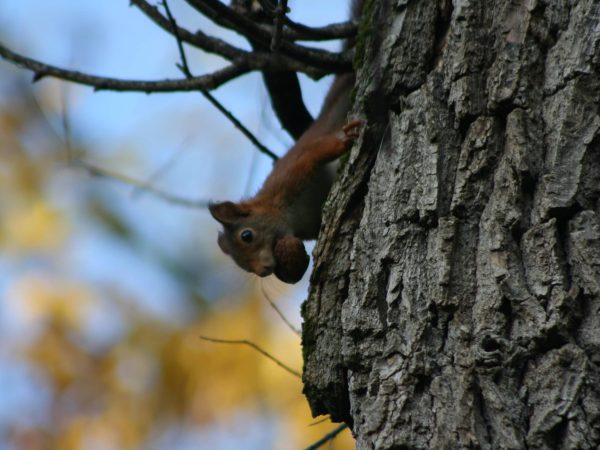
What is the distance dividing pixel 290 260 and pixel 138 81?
2.81ft

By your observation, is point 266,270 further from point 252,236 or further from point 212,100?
point 212,100

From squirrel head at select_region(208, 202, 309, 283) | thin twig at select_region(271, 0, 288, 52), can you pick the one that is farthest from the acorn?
thin twig at select_region(271, 0, 288, 52)

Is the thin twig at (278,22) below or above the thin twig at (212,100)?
below

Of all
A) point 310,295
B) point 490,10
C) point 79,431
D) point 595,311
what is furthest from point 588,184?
point 79,431

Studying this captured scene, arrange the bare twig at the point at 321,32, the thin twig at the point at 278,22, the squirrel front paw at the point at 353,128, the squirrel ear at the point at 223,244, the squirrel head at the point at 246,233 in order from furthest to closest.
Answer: the squirrel ear at the point at 223,244 < the squirrel head at the point at 246,233 < the bare twig at the point at 321,32 < the squirrel front paw at the point at 353,128 < the thin twig at the point at 278,22

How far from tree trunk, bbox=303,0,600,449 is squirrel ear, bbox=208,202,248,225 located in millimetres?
1311

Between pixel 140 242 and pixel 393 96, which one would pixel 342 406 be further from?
pixel 140 242

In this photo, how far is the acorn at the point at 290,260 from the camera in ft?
10.2

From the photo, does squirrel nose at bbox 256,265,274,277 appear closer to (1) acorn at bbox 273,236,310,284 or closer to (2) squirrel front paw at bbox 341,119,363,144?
(1) acorn at bbox 273,236,310,284

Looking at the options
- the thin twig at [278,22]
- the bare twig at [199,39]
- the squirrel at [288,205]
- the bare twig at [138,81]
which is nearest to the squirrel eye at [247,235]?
the squirrel at [288,205]

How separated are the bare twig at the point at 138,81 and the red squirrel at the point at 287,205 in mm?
471

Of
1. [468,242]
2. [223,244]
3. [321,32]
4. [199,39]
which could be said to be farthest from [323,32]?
[468,242]

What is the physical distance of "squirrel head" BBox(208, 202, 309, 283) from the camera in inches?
135

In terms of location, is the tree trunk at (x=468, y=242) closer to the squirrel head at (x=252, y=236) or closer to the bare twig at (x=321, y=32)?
the bare twig at (x=321, y=32)
